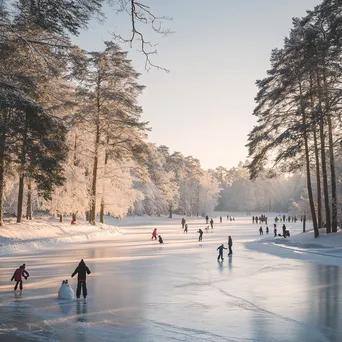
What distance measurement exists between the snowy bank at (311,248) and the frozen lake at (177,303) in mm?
3232

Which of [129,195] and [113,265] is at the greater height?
[129,195]

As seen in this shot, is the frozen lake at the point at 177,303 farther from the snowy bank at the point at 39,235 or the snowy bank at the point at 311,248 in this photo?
the snowy bank at the point at 39,235

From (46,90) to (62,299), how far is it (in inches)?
824

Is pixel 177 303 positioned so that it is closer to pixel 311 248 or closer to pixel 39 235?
pixel 311 248

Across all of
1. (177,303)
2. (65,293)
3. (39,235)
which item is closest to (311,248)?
(177,303)

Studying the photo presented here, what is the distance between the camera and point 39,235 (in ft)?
89.8

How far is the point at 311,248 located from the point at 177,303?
1798cm

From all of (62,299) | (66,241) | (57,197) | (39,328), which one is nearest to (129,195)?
(57,197)

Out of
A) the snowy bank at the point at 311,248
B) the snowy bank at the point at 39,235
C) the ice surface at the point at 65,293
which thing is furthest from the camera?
the snowy bank at the point at 39,235

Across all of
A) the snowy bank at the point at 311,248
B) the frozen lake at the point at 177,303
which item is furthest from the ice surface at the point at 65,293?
the snowy bank at the point at 311,248

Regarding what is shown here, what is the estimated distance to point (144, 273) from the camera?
17.1 m

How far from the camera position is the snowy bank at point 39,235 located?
77.4ft

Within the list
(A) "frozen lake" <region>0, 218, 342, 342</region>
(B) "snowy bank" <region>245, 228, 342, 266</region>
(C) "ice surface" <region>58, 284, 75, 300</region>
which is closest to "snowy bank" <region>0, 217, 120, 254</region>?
(A) "frozen lake" <region>0, 218, 342, 342</region>

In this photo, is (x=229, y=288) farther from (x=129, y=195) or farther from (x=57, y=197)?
(x=129, y=195)
